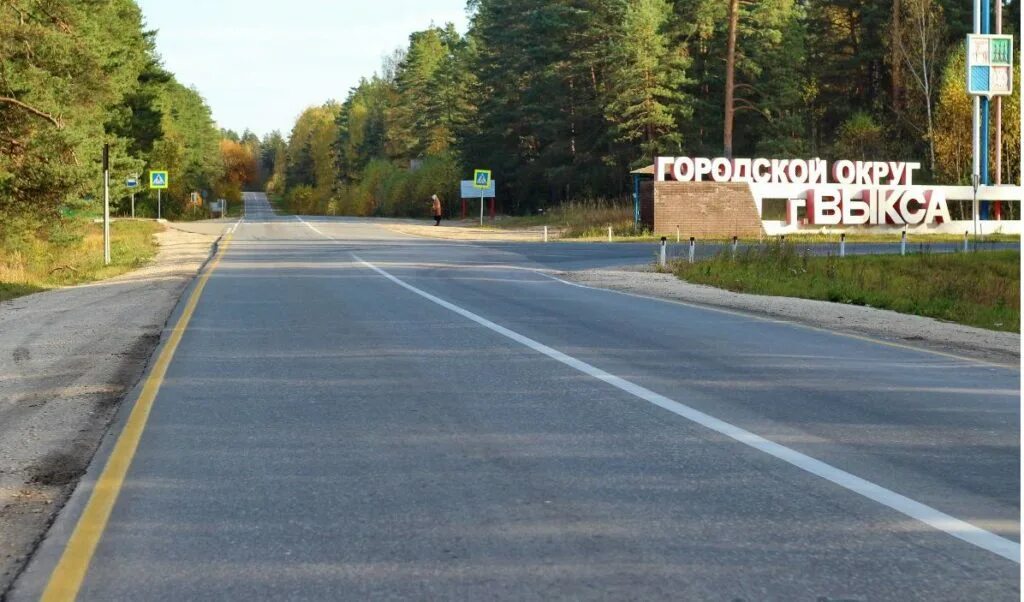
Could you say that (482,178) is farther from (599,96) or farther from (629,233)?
(629,233)

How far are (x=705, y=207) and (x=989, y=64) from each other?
12.1 metres

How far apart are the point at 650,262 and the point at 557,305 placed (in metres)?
14.0

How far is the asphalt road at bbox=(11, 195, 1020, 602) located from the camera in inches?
195

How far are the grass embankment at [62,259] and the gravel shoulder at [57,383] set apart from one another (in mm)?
4367

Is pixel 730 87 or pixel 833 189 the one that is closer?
pixel 833 189

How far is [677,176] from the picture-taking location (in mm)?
47250

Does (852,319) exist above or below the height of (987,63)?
below

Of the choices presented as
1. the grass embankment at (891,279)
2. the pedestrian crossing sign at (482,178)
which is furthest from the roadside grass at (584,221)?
the grass embankment at (891,279)

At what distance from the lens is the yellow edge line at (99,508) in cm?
498

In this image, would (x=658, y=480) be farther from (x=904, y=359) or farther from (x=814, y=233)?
(x=814, y=233)

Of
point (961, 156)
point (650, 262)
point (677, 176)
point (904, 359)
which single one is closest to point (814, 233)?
point (677, 176)

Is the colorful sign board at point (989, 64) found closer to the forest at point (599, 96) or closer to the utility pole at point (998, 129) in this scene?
the utility pole at point (998, 129)

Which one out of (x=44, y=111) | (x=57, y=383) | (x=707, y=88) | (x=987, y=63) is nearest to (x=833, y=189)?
(x=987, y=63)

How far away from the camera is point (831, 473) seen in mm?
6727
